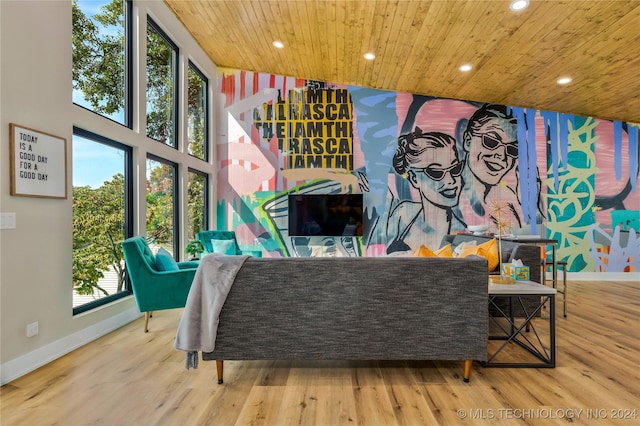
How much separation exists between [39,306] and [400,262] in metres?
2.64

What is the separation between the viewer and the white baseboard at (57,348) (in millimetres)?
2309

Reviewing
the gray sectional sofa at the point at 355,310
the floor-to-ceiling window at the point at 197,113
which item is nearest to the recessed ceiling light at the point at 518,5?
the gray sectional sofa at the point at 355,310

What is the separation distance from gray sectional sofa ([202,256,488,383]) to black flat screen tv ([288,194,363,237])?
144 inches

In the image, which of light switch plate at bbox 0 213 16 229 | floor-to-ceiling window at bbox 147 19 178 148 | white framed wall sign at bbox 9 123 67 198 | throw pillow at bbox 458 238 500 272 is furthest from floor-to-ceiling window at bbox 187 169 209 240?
throw pillow at bbox 458 238 500 272

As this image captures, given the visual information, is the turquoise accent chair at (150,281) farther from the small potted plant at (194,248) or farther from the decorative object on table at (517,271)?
the decorative object on table at (517,271)

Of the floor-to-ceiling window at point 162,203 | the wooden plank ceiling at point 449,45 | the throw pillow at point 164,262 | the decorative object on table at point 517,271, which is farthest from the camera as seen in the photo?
the floor-to-ceiling window at point 162,203

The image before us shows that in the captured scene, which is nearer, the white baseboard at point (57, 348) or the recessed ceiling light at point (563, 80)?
the white baseboard at point (57, 348)

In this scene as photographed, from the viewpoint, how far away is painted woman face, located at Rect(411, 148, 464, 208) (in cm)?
588

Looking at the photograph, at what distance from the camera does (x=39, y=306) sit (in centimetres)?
256

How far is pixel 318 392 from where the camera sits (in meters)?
2.13

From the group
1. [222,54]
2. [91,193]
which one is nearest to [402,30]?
[222,54]

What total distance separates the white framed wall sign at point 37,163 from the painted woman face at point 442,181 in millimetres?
4814

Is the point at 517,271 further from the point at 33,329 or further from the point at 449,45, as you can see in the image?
the point at 33,329

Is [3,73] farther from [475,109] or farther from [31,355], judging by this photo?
[475,109]
